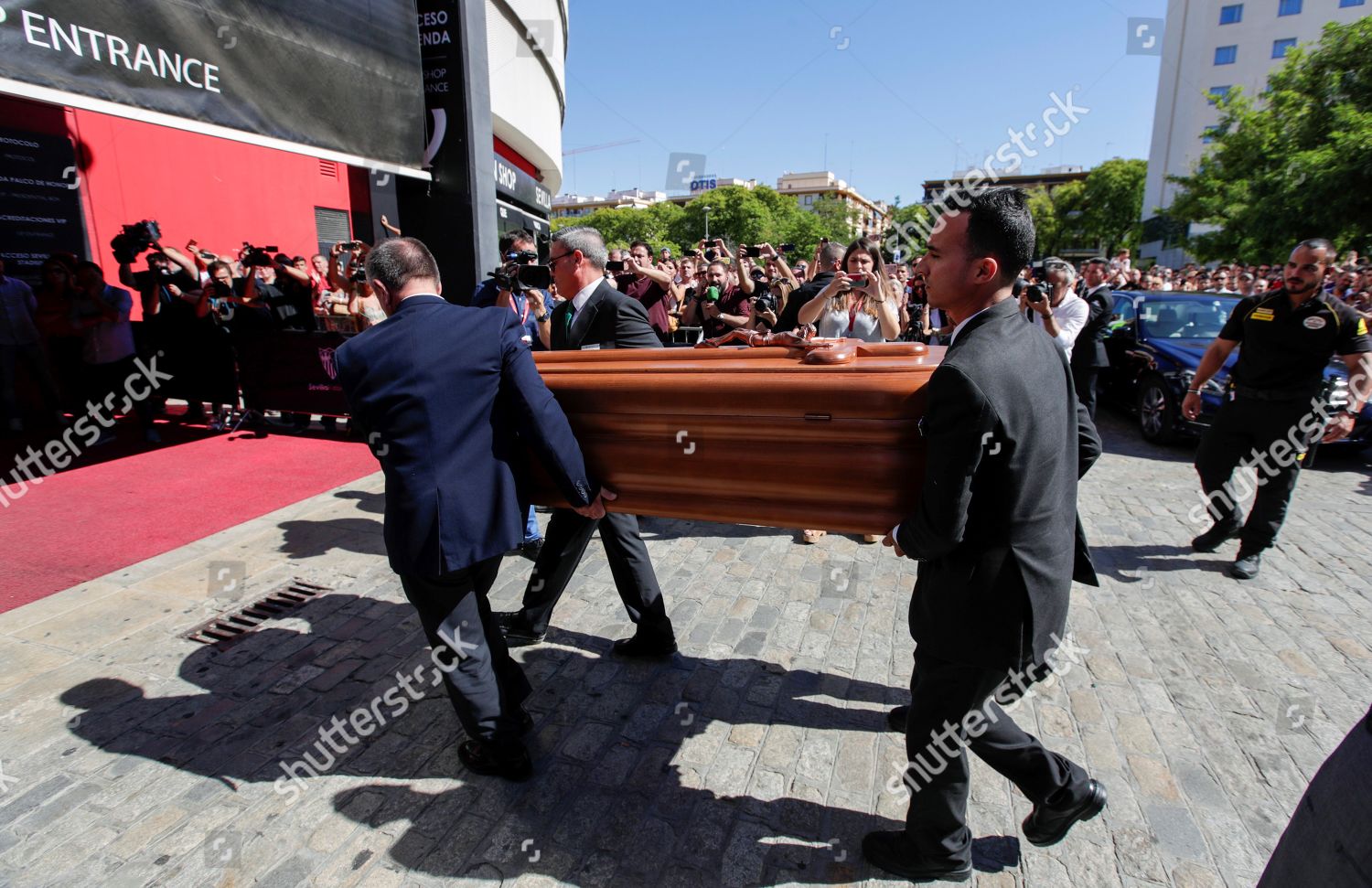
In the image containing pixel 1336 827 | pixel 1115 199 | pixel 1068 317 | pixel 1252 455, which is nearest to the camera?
pixel 1336 827

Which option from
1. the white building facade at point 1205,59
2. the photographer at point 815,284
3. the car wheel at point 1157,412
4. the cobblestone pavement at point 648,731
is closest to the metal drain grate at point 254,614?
the cobblestone pavement at point 648,731

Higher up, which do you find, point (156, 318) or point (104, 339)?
point (156, 318)

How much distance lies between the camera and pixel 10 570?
14.0ft

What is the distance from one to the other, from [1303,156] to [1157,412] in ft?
51.4

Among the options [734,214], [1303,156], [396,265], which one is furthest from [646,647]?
[734,214]

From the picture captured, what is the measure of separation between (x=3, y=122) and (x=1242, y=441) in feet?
38.1

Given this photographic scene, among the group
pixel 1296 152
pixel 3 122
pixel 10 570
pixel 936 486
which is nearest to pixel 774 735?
pixel 936 486

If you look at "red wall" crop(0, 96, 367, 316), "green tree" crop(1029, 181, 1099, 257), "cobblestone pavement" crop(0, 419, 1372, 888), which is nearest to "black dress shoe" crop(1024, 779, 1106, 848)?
"cobblestone pavement" crop(0, 419, 1372, 888)

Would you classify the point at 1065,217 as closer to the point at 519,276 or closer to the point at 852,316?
the point at 852,316

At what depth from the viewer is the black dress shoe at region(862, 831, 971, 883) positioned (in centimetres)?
201

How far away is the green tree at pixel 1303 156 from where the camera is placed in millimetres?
16484

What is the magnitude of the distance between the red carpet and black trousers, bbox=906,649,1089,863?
487cm

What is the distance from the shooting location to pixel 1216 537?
4.50 meters

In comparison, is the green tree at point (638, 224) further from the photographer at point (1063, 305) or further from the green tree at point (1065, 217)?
the photographer at point (1063, 305)
